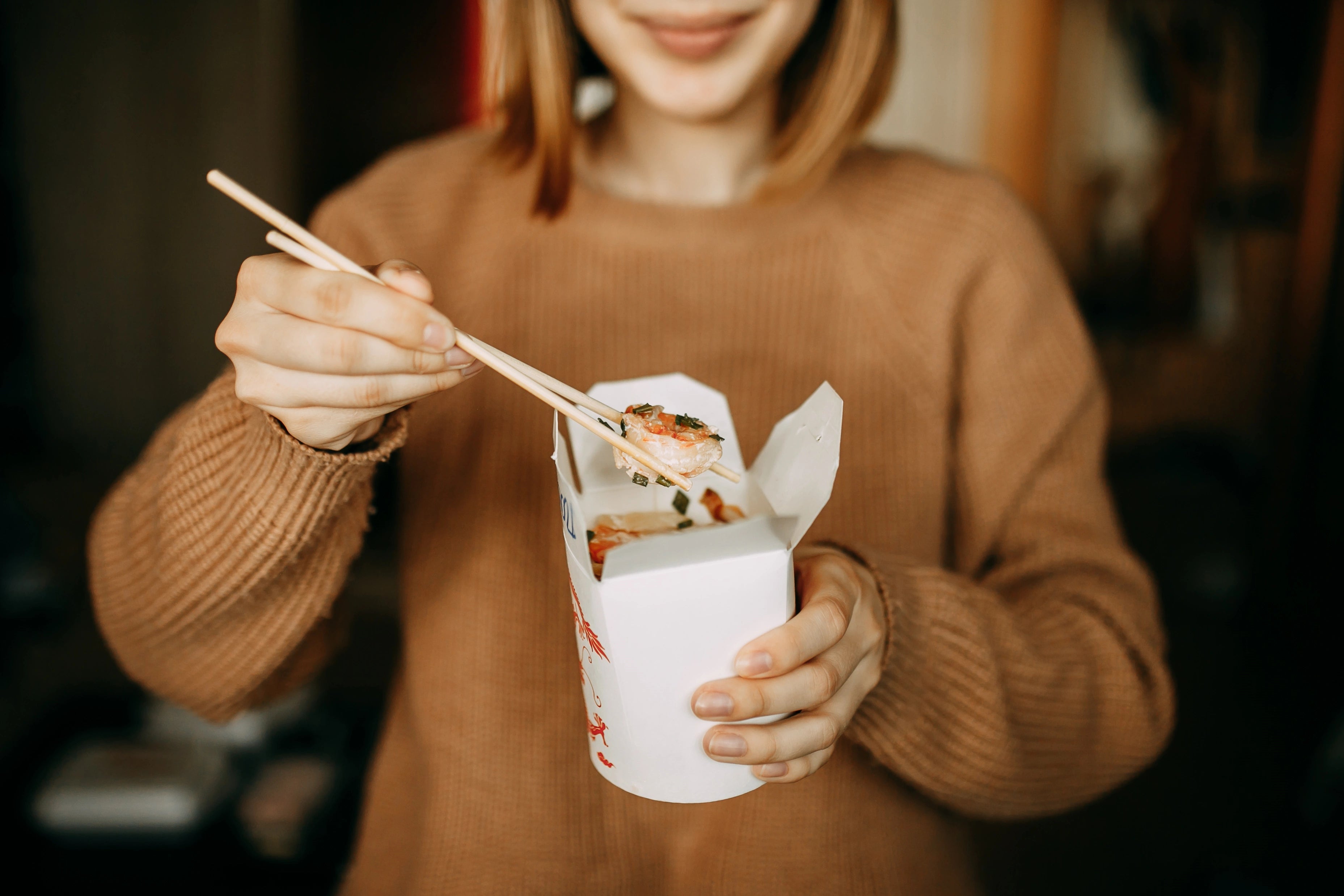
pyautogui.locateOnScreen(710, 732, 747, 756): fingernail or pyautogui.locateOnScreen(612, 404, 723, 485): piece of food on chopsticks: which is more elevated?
pyautogui.locateOnScreen(612, 404, 723, 485): piece of food on chopsticks

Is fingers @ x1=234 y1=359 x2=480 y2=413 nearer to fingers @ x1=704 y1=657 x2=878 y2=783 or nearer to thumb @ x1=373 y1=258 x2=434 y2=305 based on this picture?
thumb @ x1=373 y1=258 x2=434 y2=305

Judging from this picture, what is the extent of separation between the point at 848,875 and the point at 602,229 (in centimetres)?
76

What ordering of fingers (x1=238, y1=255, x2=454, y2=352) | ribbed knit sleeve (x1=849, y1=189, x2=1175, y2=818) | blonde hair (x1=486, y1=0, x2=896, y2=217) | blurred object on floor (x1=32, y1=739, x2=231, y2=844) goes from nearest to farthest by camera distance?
fingers (x1=238, y1=255, x2=454, y2=352)
ribbed knit sleeve (x1=849, y1=189, x2=1175, y2=818)
blonde hair (x1=486, y1=0, x2=896, y2=217)
blurred object on floor (x1=32, y1=739, x2=231, y2=844)

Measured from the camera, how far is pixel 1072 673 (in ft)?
3.16

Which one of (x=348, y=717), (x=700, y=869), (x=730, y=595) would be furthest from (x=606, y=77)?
(x=348, y=717)

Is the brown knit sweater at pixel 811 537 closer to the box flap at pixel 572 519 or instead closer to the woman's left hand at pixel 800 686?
the woman's left hand at pixel 800 686

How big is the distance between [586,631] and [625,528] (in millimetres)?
121

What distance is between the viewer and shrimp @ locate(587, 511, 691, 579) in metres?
0.72

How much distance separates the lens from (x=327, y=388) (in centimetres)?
64

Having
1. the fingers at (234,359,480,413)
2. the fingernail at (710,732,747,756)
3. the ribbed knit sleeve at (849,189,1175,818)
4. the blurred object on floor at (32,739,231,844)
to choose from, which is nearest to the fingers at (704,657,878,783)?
the fingernail at (710,732,747,756)

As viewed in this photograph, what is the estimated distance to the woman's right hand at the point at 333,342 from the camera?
24.1 inches

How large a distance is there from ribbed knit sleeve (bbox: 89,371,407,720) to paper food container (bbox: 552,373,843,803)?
0.71ft

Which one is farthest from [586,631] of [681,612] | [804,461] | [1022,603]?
[1022,603]

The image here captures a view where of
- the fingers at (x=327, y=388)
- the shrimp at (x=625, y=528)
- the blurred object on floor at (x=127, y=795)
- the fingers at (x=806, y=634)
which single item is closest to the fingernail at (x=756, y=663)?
the fingers at (x=806, y=634)
